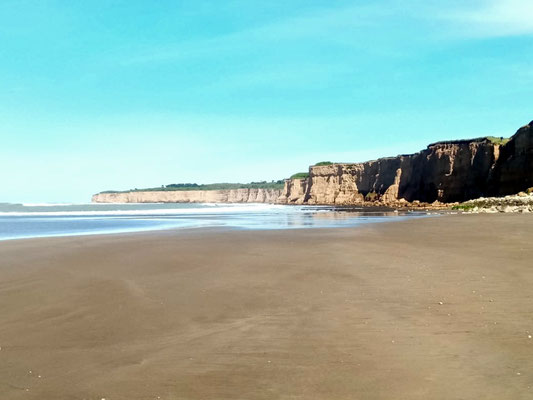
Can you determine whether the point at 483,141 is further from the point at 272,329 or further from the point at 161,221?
the point at 272,329

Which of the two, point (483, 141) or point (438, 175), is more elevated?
point (483, 141)

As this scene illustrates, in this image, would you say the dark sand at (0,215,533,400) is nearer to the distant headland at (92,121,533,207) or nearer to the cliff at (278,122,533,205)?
the cliff at (278,122,533,205)

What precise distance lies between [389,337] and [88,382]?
12.3 ft

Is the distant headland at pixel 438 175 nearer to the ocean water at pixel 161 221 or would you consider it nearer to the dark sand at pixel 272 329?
the ocean water at pixel 161 221

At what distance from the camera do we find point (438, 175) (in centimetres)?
8619

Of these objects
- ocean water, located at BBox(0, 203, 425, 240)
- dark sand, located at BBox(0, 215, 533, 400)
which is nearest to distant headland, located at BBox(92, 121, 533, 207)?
ocean water, located at BBox(0, 203, 425, 240)

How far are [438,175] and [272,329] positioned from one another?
87.6m

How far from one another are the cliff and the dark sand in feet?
191

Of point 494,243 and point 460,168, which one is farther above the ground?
point 460,168

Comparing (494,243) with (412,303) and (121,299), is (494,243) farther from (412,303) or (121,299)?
(121,299)

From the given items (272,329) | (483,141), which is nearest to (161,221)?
(272,329)

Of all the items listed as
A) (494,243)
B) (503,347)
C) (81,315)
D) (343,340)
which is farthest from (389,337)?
(494,243)

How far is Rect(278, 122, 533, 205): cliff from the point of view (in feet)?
205

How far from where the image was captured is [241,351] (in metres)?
5.33
